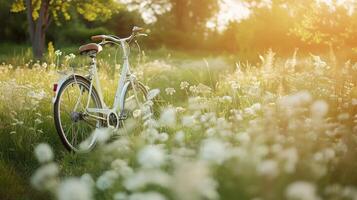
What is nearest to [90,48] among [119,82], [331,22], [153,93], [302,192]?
[119,82]

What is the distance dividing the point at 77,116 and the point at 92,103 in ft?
3.71

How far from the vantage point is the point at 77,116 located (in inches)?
248

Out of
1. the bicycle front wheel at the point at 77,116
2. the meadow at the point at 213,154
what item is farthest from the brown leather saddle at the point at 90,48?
the meadow at the point at 213,154

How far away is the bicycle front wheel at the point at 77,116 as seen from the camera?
245 inches

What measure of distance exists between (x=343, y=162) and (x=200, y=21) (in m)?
44.0

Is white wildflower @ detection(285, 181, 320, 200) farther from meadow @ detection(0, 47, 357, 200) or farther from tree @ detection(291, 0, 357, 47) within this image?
tree @ detection(291, 0, 357, 47)

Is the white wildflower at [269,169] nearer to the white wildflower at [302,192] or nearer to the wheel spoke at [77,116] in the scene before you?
the white wildflower at [302,192]

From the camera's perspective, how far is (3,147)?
6656 millimetres

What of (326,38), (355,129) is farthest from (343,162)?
(326,38)

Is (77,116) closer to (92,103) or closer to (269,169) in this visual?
(92,103)

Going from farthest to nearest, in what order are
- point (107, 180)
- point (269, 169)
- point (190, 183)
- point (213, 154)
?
point (107, 180), point (213, 154), point (269, 169), point (190, 183)

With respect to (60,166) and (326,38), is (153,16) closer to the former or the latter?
(326,38)

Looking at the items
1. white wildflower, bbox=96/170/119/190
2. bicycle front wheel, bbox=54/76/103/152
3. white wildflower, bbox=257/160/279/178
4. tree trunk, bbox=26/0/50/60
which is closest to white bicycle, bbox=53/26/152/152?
bicycle front wheel, bbox=54/76/103/152

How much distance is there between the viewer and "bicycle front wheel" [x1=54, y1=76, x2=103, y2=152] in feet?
20.4
